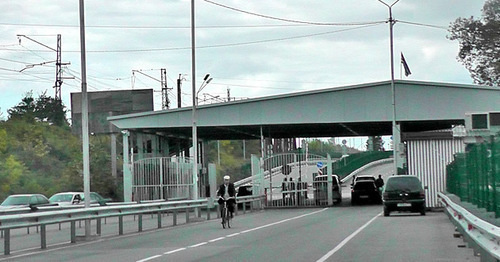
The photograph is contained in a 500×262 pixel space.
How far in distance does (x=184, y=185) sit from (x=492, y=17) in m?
38.4

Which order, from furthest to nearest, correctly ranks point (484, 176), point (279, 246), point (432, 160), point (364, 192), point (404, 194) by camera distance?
point (364, 192)
point (432, 160)
point (404, 194)
point (279, 246)
point (484, 176)

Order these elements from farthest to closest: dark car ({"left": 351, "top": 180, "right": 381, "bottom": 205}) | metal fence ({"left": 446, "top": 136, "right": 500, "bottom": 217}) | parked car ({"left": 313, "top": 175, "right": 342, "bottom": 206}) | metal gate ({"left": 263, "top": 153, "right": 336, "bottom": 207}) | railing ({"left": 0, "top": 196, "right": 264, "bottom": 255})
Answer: dark car ({"left": 351, "top": 180, "right": 381, "bottom": 205}) → parked car ({"left": 313, "top": 175, "right": 342, "bottom": 206}) → metal gate ({"left": 263, "top": 153, "right": 336, "bottom": 207}) → railing ({"left": 0, "top": 196, "right": 264, "bottom": 255}) → metal fence ({"left": 446, "top": 136, "right": 500, "bottom": 217})

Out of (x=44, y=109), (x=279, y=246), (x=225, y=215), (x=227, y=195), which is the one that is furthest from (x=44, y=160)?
(x=279, y=246)

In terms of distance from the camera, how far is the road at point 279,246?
1781 centimetres

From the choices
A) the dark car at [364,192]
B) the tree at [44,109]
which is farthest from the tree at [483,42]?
the tree at [44,109]

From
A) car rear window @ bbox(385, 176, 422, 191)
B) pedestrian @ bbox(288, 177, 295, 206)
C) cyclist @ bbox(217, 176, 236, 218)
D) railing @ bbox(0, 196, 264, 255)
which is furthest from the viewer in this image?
pedestrian @ bbox(288, 177, 295, 206)

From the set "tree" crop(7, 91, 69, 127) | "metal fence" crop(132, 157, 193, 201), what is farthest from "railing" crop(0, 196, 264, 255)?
"tree" crop(7, 91, 69, 127)

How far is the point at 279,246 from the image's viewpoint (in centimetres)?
2056

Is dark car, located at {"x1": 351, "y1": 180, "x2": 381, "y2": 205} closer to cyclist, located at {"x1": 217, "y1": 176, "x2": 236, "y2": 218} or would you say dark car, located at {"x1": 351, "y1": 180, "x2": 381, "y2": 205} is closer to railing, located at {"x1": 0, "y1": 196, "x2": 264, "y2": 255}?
railing, located at {"x1": 0, "y1": 196, "x2": 264, "y2": 255}

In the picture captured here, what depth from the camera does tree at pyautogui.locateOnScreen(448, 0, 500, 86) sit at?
7344 centimetres

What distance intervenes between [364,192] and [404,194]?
64.9 ft

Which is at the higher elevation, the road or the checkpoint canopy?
the checkpoint canopy

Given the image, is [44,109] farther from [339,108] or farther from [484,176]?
[484,176]

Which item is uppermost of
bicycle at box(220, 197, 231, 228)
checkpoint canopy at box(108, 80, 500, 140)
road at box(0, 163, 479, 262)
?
checkpoint canopy at box(108, 80, 500, 140)
